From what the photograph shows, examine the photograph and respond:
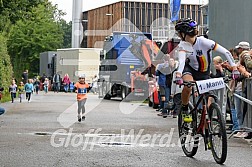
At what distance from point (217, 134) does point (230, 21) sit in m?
9.72

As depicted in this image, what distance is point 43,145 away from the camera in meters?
10.7

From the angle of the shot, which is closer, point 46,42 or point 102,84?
point 102,84

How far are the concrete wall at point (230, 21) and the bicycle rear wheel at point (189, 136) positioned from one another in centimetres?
753

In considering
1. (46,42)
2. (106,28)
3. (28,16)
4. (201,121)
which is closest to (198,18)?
→ (106,28)

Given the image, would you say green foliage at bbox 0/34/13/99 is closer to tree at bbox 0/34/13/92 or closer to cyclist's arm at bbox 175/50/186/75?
tree at bbox 0/34/13/92

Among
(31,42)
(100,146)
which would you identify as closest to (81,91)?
(100,146)

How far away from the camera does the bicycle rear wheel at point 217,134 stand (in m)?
8.42

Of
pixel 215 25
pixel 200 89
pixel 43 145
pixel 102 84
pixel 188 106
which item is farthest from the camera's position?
pixel 102 84

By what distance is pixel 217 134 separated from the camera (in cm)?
863

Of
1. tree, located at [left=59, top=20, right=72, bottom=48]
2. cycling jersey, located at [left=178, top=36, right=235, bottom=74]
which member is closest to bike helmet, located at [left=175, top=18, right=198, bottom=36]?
cycling jersey, located at [left=178, top=36, right=235, bottom=74]

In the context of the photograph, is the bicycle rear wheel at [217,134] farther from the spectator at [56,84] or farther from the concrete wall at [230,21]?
the spectator at [56,84]

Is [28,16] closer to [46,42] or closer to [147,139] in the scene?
[147,139]

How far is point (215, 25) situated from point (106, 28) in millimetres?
48800

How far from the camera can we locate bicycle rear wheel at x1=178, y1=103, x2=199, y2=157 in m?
9.35
